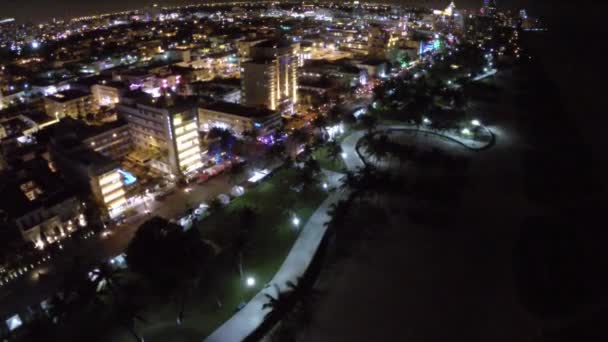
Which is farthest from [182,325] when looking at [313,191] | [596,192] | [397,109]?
[397,109]

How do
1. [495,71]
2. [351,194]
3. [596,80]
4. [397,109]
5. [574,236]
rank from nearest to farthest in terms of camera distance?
[574,236]
[351,194]
[397,109]
[596,80]
[495,71]

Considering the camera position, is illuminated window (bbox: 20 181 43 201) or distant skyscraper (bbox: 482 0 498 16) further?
distant skyscraper (bbox: 482 0 498 16)

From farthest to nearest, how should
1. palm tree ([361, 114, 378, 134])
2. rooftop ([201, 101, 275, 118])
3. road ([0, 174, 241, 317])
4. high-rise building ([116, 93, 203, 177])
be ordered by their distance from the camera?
rooftop ([201, 101, 275, 118])
palm tree ([361, 114, 378, 134])
high-rise building ([116, 93, 203, 177])
road ([0, 174, 241, 317])

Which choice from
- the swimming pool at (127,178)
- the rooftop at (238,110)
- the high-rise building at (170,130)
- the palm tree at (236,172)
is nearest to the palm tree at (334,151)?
the palm tree at (236,172)

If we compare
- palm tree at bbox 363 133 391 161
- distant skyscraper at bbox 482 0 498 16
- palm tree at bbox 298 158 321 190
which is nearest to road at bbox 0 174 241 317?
palm tree at bbox 298 158 321 190

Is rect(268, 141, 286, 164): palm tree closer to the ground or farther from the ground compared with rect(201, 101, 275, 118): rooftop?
closer to the ground

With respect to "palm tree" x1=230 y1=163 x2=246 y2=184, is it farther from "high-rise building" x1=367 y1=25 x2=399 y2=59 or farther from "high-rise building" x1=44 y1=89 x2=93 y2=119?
"high-rise building" x1=367 y1=25 x2=399 y2=59

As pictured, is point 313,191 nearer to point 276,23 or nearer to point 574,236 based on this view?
point 574,236
